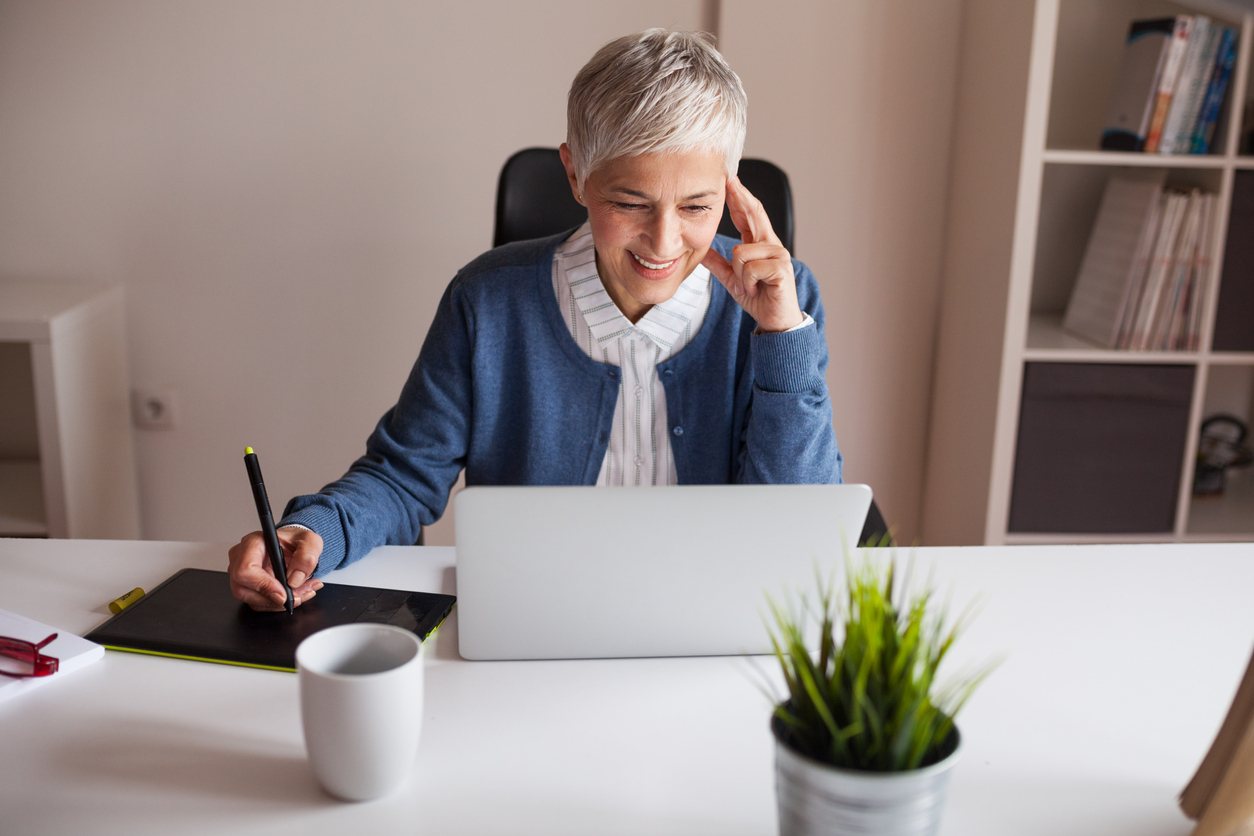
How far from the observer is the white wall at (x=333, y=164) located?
2141mm

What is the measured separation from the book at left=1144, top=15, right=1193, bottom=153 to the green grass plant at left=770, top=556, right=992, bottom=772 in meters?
1.79

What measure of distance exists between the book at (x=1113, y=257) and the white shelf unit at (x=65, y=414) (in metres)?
2.05

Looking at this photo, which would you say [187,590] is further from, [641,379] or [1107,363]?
[1107,363]

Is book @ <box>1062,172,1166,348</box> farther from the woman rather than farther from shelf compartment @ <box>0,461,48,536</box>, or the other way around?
shelf compartment @ <box>0,461,48,536</box>

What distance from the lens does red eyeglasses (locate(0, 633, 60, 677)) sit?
815 millimetres

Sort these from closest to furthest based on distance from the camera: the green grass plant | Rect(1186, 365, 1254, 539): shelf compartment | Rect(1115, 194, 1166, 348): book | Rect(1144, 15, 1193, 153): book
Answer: the green grass plant, Rect(1144, 15, 1193, 153): book, Rect(1115, 194, 1166, 348): book, Rect(1186, 365, 1254, 539): shelf compartment

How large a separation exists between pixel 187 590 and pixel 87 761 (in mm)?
280

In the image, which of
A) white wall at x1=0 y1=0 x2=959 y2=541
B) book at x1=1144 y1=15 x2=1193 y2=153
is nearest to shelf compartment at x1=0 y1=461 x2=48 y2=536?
white wall at x1=0 y1=0 x2=959 y2=541

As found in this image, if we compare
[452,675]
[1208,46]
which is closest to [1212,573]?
[452,675]

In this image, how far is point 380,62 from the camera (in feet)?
7.07

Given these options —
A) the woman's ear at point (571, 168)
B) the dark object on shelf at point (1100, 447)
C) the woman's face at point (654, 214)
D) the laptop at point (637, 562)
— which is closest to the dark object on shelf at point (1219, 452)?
the dark object on shelf at point (1100, 447)

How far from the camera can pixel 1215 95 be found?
1964mm

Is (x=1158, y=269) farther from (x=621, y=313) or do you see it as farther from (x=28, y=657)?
(x=28, y=657)

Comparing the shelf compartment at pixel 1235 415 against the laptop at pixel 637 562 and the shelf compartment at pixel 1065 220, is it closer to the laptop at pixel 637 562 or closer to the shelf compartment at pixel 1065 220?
the shelf compartment at pixel 1065 220
